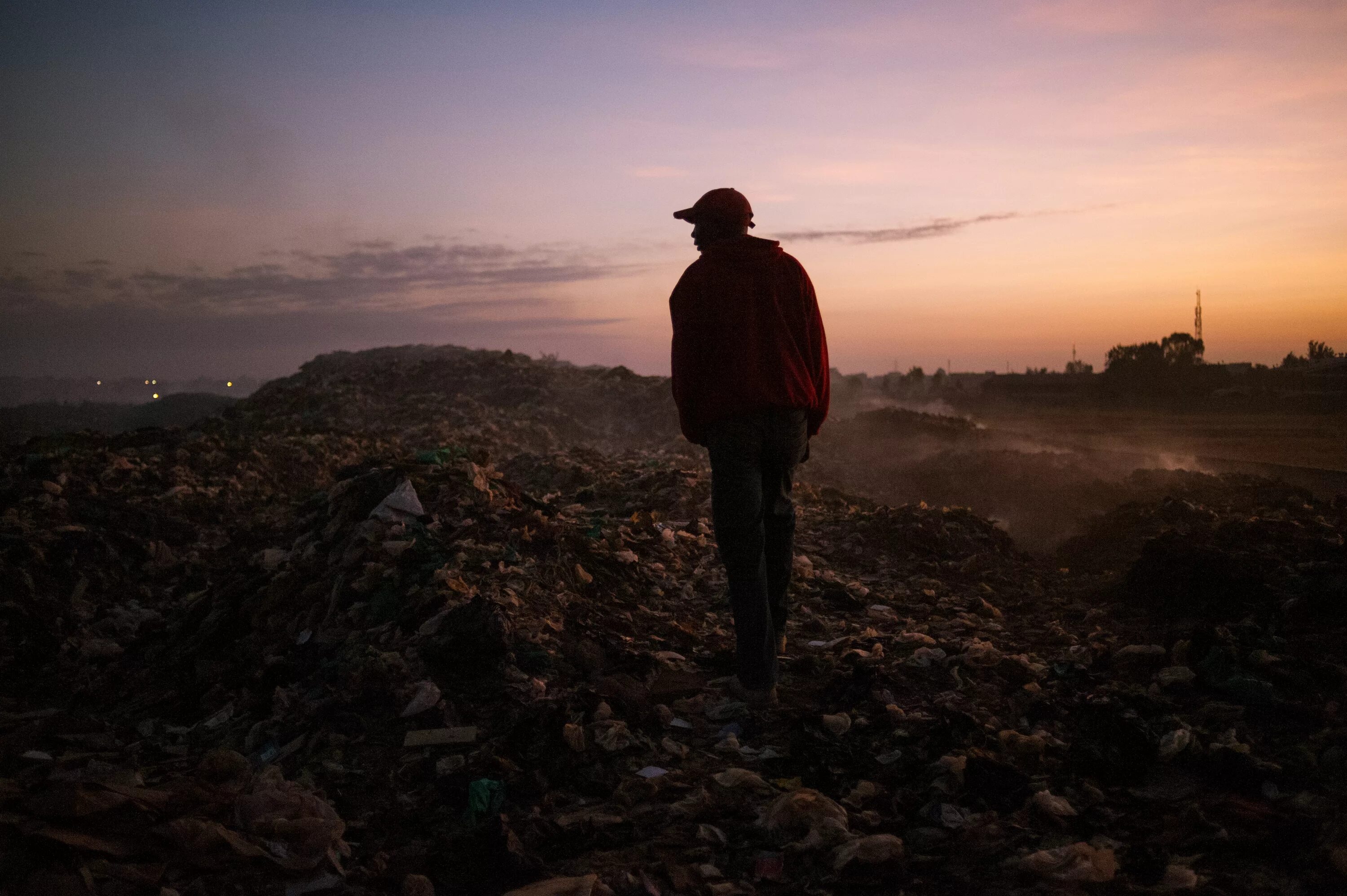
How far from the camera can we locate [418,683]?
11.2 ft

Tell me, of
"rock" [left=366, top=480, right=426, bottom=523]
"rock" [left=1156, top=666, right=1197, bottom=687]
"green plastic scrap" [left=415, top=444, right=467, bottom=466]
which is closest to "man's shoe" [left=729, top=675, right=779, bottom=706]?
"rock" [left=1156, top=666, right=1197, bottom=687]

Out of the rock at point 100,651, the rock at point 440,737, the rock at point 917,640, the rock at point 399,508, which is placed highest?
the rock at point 399,508

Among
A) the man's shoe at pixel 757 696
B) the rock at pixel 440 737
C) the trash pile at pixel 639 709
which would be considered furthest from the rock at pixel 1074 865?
the rock at pixel 440 737

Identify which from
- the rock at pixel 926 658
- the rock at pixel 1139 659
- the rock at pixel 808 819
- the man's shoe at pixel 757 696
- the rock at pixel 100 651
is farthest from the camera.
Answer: the rock at pixel 100 651

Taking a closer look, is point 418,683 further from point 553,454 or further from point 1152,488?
point 1152,488

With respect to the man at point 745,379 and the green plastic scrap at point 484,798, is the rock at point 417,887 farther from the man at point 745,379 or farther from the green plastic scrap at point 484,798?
the man at point 745,379

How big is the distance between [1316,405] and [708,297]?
24637mm

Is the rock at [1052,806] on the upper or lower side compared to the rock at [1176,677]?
lower

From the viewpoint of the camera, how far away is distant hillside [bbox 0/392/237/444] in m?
31.1

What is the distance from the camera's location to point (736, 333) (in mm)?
3107

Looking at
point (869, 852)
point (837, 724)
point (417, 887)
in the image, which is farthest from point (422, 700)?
point (869, 852)

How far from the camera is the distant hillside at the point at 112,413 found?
102ft

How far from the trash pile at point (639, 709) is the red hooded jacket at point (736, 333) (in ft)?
4.13

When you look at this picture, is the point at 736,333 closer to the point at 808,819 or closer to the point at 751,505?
the point at 751,505
